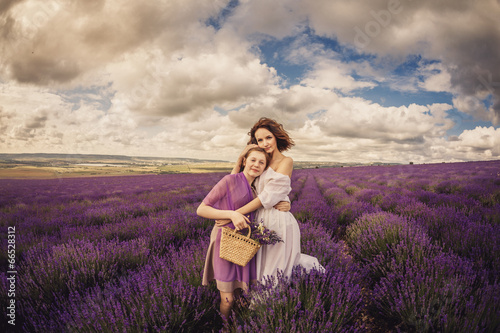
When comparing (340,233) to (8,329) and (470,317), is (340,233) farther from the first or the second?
(8,329)

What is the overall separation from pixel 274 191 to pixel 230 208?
36 centimetres

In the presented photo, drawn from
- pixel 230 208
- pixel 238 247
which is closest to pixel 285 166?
pixel 230 208

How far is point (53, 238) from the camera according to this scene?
12.2 feet

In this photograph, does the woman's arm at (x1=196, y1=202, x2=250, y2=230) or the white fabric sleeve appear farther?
the white fabric sleeve

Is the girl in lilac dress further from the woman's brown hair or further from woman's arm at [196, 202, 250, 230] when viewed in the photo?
the woman's brown hair

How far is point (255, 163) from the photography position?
1770 mm

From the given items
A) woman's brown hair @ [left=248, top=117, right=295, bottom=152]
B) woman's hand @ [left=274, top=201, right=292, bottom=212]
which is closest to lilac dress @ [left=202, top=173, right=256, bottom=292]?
woman's hand @ [left=274, top=201, right=292, bottom=212]

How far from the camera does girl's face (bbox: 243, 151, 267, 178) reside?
5.81ft

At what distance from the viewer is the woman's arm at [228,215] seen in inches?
61.2

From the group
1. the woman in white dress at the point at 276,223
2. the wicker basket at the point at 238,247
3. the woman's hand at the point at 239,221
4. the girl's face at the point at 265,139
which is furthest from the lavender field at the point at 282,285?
the girl's face at the point at 265,139

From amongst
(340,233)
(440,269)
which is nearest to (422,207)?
(340,233)

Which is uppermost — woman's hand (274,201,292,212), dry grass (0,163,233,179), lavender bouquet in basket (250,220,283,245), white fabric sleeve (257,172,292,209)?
white fabric sleeve (257,172,292,209)

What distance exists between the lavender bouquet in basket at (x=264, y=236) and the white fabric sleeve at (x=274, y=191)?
17 cm

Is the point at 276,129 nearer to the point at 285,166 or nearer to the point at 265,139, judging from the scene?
the point at 265,139
